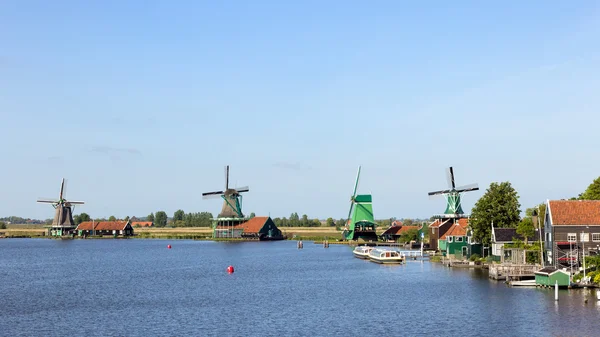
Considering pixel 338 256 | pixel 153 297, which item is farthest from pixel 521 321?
pixel 338 256

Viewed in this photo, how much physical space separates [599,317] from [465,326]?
10.5 m

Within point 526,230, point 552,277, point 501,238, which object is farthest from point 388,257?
point 552,277

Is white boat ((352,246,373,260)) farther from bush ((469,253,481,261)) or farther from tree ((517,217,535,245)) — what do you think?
tree ((517,217,535,245))

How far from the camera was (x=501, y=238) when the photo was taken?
98.1 meters

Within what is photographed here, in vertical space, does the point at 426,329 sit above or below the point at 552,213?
below

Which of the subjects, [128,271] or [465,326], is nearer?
[465,326]

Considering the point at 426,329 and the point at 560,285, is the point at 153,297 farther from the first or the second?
the point at 560,285

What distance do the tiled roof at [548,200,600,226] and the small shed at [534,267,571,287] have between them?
955 centimetres

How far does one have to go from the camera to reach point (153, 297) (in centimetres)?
7238

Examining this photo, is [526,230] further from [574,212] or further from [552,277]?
[552,277]

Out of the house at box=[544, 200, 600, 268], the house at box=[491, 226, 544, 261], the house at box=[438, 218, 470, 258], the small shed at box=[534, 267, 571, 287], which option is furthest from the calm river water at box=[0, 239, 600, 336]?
the house at box=[438, 218, 470, 258]

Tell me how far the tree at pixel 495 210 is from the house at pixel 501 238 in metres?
4.00

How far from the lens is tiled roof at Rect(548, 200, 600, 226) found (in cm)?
8181

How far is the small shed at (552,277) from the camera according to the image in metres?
70.9
